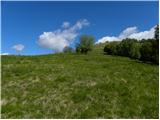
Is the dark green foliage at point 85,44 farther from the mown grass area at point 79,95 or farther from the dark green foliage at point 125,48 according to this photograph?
the mown grass area at point 79,95

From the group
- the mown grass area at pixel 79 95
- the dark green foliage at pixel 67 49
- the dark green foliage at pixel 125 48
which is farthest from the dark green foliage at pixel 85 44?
the mown grass area at pixel 79 95

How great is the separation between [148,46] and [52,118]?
4069cm

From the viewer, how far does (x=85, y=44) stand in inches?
3634

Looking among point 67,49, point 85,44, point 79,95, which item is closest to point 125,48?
point 85,44

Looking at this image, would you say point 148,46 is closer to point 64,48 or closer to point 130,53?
point 130,53

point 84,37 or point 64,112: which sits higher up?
point 84,37

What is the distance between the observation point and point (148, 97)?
1598 centimetres

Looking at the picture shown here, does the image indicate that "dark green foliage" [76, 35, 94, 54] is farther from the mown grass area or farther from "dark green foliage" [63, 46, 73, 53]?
the mown grass area

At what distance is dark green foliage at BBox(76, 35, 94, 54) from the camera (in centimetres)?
9225

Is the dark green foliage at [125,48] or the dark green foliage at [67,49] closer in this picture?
the dark green foliage at [125,48]

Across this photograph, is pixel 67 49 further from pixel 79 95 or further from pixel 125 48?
pixel 79 95

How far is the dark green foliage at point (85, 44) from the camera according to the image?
92.2 m

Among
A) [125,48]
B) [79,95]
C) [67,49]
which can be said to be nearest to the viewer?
[79,95]

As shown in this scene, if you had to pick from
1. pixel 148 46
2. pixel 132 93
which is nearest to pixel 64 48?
pixel 148 46
